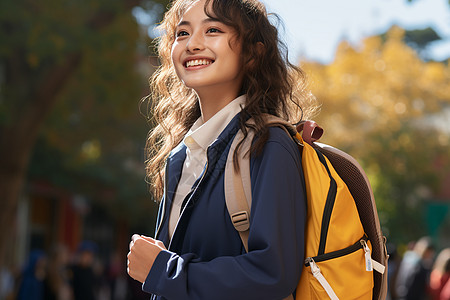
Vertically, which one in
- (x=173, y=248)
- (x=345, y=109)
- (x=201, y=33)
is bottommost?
(x=345, y=109)

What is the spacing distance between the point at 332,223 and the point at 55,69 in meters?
10.7

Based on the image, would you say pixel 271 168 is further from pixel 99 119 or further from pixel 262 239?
pixel 99 119

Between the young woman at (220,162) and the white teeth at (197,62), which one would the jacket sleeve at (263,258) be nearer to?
the young woman at (220,162)

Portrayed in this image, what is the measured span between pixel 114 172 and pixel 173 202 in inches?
886

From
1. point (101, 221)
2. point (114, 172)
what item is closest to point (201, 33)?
point (114, 172)

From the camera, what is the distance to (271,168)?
1983 millimetres

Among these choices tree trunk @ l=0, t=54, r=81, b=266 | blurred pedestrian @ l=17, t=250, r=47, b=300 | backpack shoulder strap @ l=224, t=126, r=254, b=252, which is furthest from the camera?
tree trunk @ l=0, t=54, r=81, b=266

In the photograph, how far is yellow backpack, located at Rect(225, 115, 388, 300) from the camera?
77.4 inches

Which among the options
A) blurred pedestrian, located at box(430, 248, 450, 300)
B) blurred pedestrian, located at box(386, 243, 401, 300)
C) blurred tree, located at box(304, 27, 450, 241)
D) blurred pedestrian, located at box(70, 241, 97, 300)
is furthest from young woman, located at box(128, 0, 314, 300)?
blurred tree, located at box(304, 27, 450, 241)

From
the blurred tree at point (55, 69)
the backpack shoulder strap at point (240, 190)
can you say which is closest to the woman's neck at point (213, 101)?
the backpack shoulder strap at point (240, 190)

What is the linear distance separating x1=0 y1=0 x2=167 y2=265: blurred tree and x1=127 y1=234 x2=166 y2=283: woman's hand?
8.91 m

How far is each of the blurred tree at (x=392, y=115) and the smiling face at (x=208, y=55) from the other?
23629 millimetres

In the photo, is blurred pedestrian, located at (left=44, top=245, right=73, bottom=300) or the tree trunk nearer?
Result: blurred pedestrian, located at (left=44, top=245, right=73, bottom=300)

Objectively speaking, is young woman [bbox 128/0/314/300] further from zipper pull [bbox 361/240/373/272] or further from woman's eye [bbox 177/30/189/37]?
zipper pull [bbox 361/240/373/272]
